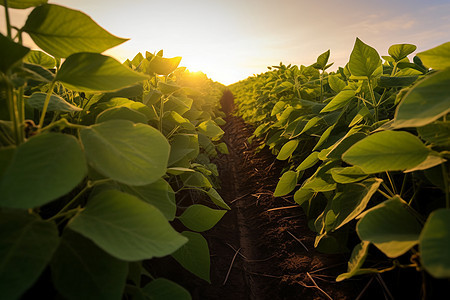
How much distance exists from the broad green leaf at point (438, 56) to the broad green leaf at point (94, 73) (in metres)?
0.74

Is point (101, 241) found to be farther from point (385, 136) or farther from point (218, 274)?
point (218, 274)

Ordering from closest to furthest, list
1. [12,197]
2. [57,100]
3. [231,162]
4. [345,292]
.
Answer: [12,197], [57,100], [345,292], [231,162]

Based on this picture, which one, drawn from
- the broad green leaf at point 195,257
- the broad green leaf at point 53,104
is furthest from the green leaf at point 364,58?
the broad green leaf at point 53,104

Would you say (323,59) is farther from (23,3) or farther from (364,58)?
(23,3)

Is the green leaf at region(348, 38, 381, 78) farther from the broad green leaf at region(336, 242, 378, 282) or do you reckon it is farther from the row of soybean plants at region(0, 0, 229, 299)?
the row of soybean plants at region(0, 0, 229, 299)

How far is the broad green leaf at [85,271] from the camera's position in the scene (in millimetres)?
572

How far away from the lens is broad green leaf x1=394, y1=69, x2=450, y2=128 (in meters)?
0.64

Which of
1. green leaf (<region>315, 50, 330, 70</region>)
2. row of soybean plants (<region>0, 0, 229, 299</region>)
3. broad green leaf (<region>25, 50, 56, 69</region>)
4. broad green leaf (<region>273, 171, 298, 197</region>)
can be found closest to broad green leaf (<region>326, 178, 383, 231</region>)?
broad green leaf (<region>273, 171, 298, 197</region>)

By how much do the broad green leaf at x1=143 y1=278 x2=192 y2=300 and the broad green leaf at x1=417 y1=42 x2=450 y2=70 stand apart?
0.88m

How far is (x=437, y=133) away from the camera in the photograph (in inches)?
32.8

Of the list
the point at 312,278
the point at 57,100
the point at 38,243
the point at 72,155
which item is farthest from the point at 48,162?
the point at 312,278

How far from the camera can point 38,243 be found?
0.54 metres

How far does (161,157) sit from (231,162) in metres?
3.99

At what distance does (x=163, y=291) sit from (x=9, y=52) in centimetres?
62
